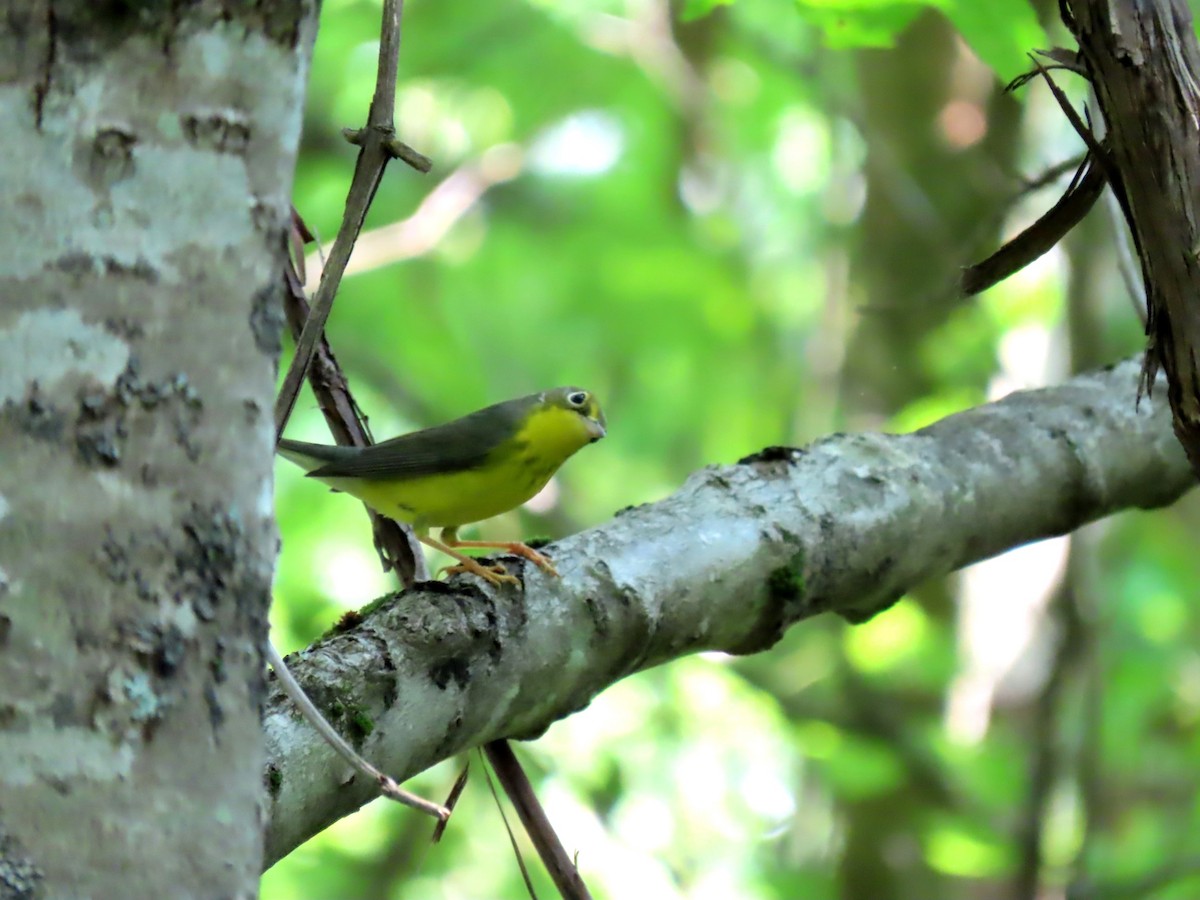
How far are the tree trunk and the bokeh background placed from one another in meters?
3.65

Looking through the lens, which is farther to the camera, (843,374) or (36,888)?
(843,374)

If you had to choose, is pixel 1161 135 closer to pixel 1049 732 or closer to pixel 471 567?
pixel 471 567

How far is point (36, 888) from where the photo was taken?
94 cm

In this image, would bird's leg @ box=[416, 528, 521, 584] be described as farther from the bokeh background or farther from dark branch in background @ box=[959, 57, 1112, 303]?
the bokeh background

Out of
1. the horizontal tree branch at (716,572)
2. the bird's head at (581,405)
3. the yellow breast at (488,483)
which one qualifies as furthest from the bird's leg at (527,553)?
the bird's head at (581,405)

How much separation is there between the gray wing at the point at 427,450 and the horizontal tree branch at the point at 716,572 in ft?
2.85

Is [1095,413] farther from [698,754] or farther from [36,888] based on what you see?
[698,754]

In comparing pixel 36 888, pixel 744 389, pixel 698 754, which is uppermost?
pixel 744 389

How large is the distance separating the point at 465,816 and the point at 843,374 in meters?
3.29

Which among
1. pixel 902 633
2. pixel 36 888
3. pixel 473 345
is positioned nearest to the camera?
pixel 36 888

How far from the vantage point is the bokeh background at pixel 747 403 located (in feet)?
17.6

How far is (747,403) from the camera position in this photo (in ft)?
27.1

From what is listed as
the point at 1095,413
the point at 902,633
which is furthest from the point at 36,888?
the point at 902,633

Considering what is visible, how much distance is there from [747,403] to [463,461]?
5.11 metres
